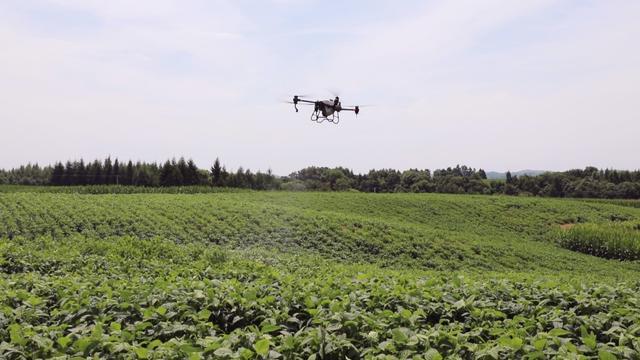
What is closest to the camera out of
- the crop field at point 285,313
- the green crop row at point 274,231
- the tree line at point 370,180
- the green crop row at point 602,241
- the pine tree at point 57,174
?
the crop field at point 285,313

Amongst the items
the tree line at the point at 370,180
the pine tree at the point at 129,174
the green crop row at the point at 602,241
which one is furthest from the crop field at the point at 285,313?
the pine tree at the point at 129,174

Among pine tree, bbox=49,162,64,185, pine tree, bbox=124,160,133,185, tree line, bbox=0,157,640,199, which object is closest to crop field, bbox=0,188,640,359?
tree line, bbox=0,157,640,199

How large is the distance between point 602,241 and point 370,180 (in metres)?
83.3

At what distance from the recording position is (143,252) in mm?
15633

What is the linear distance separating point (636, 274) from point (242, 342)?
104 feet

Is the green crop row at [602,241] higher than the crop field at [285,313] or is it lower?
lower

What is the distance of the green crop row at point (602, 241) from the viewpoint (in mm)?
35669

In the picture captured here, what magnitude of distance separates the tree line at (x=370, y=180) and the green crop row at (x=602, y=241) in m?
59.2

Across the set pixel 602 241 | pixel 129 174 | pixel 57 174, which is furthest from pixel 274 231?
pixel 57 174

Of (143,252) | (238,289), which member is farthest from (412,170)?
(238,289)

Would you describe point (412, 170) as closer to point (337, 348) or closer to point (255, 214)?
point (255, 214)

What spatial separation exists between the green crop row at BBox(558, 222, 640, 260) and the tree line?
5924cm

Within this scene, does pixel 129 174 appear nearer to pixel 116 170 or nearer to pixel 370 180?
pixel 116 170

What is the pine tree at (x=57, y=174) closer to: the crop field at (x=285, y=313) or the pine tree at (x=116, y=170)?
the pine tree at (x=116, y=170)
